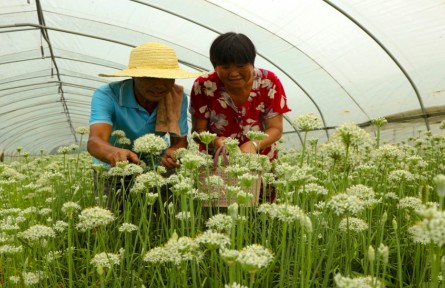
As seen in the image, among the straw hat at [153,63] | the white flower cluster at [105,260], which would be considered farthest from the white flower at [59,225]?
the straw hat at [153,63]

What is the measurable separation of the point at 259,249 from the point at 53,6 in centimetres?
860

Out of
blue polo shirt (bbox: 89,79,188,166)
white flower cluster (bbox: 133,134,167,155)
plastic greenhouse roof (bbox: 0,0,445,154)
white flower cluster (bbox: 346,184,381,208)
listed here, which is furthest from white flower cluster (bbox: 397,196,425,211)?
plastic greenhouse roof (bbox: 0,0,445,154)

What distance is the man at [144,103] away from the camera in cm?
362

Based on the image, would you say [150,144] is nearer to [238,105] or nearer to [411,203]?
[411,203]

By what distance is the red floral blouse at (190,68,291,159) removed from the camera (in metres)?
4.15

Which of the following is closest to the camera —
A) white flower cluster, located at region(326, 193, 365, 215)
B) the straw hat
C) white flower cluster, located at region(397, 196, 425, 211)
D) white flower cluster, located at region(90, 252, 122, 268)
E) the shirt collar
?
white flower cluster, located at region(326, 193, 365, 215)

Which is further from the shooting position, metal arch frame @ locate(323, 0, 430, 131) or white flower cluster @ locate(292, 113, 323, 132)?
metal arch frame @ locate(323, 0, 430, 131)

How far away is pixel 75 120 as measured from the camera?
20.3m

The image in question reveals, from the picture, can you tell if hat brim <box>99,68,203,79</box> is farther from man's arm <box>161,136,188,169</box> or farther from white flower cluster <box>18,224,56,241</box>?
white flower cluster <box>18,224,56,241</box>

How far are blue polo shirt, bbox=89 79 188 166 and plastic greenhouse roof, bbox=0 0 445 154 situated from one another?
3.61 metres

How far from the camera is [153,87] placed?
3.71 metres

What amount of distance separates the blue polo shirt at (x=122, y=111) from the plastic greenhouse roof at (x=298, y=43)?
3610 millimetres

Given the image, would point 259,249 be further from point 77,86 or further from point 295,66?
point 77,86

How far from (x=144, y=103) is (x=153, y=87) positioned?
43 cm
